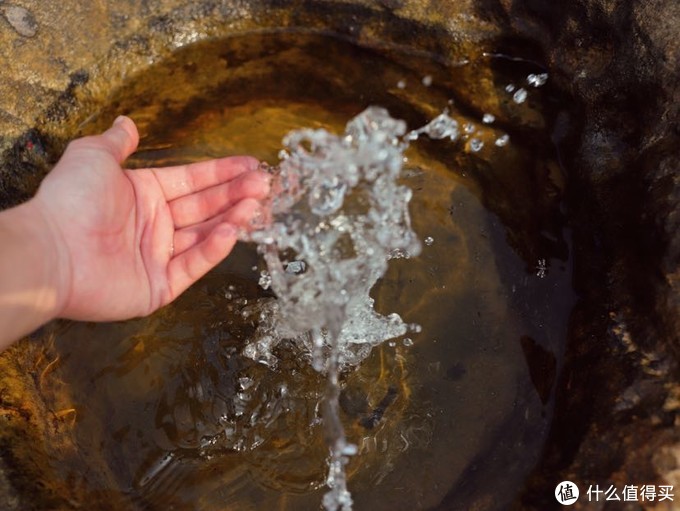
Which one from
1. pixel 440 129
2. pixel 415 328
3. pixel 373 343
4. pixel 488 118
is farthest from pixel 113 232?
pixel 488 118

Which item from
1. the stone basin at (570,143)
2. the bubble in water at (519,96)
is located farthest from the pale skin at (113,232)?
the bubble in water at (519,96)

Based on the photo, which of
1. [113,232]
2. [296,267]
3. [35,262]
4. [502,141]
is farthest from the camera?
[502,141]

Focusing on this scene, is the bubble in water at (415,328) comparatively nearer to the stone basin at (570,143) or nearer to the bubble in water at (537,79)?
the stone basin at (570,143)

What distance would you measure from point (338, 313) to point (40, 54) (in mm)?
1452

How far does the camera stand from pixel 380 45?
265cm

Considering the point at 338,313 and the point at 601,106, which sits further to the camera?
the point at 601,106

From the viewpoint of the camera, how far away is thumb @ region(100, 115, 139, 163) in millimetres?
1944

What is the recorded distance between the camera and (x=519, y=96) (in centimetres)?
250

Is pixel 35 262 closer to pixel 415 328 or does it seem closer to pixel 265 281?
pixel 265 281

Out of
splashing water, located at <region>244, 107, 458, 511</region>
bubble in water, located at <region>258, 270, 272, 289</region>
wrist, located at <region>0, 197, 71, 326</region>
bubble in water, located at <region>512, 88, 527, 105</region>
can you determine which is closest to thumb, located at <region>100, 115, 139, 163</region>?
wrist, located at <region>0, 197, 71, 326</region>

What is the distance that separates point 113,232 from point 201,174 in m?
0.36

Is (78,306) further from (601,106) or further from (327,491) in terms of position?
(601,106)

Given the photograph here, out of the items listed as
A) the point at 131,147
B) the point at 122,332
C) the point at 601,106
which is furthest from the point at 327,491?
the point at 601,106

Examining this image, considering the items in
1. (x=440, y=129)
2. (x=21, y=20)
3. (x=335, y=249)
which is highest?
(x=21, y=20)
